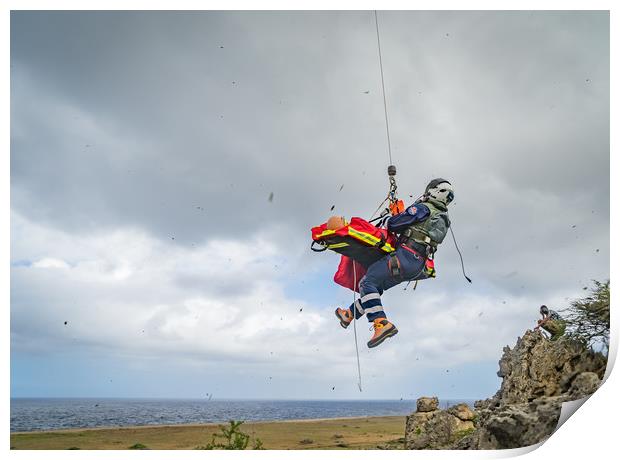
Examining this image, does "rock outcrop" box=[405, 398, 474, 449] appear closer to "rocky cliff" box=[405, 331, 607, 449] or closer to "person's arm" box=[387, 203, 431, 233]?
"rocky cliff" box=[405, 331, 607, 449]

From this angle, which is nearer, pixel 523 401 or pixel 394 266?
pixel 394 266

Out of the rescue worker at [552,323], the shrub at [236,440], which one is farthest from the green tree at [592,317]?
the shrub at [236,440]

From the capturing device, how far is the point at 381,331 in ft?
17.4

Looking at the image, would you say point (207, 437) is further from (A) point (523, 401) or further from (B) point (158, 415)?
(B) point (158, 415)

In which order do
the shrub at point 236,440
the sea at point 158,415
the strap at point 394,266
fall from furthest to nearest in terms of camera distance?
the sea at point 158,415 → the shrub at point 236,440 → the strap at point 394,266

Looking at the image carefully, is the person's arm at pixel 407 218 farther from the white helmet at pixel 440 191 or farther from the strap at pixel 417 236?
the white helmet at pixel 440 191

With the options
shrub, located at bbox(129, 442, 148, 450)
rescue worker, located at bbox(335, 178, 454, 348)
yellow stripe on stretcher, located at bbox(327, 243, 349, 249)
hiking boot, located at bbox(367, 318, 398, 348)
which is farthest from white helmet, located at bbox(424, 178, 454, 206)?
shrub, located at bbox(129, 442, 148, 450)

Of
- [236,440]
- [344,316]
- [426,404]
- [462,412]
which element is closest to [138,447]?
[236,440]

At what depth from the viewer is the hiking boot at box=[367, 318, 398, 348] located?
17.4ft

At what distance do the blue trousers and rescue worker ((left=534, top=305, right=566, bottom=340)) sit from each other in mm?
2260

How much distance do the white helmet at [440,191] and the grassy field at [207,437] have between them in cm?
323

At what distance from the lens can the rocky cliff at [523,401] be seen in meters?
5.82

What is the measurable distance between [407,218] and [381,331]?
1.11 m
